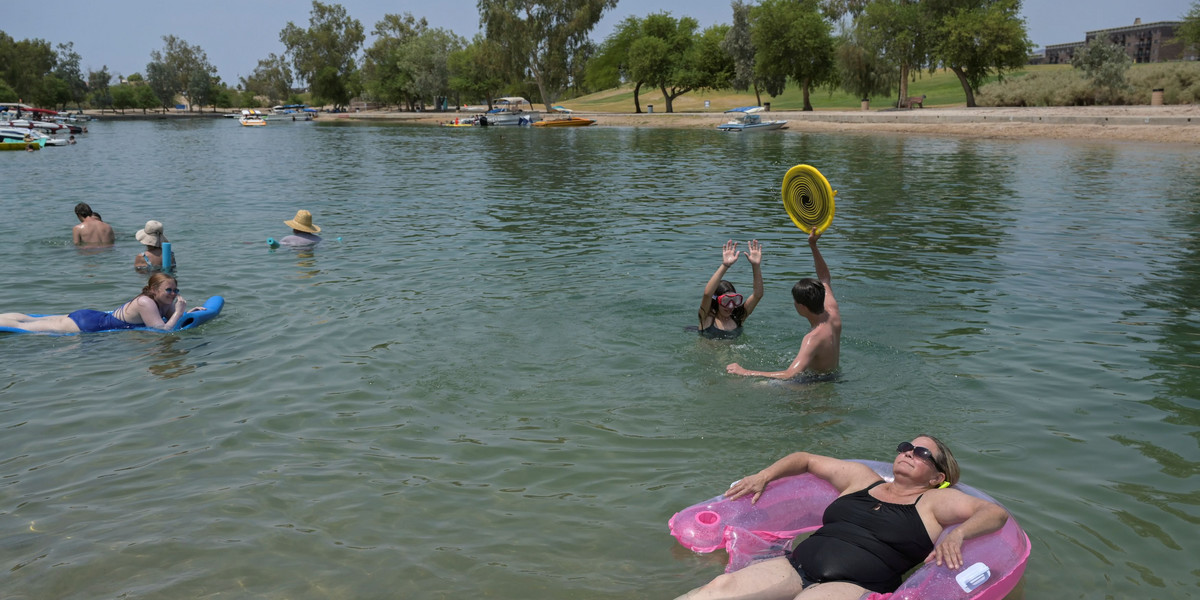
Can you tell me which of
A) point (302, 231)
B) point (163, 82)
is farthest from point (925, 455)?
point (163, 82)

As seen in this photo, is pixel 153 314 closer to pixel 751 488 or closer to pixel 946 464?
pixel 751 488

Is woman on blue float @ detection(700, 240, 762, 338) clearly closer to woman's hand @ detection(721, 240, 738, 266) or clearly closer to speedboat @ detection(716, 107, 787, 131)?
woman's hand @ detection(721, 240, 738, 266)

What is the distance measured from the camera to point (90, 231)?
50.5ft

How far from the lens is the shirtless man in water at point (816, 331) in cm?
783

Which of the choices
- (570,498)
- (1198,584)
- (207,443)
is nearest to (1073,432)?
(1198,584)

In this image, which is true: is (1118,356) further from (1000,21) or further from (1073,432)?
(1000,21)

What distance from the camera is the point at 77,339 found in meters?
9.88

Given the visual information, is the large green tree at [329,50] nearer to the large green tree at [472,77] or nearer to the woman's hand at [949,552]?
the large green tree at [472,77]

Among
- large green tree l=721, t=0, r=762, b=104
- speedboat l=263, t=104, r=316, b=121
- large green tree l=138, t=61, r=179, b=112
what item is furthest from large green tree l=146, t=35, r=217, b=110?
large green tree l=721, t=0, r=762, b=104

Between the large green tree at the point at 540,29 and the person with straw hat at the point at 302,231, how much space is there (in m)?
75.6

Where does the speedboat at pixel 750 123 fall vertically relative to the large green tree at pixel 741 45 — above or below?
below

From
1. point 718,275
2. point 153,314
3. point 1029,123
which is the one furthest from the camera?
point 1029,123

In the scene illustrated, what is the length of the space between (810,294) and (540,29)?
86.1m

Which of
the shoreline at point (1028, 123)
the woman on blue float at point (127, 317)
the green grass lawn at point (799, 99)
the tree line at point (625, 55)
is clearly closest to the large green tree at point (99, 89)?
the tree line at point (625, 55)
